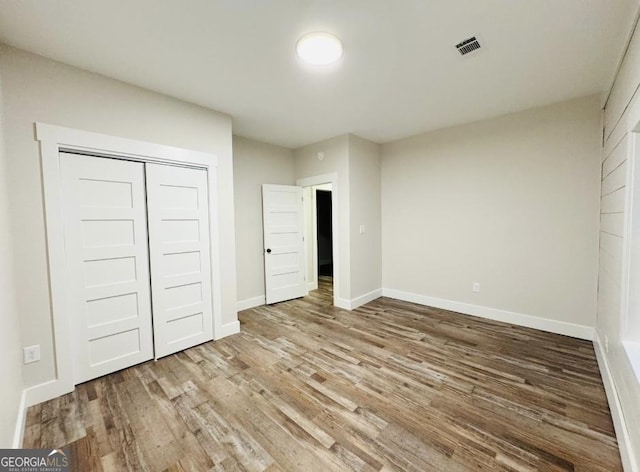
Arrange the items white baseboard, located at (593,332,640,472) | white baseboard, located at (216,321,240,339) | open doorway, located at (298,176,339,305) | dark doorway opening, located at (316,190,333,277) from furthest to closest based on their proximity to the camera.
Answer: dark doorway opening, located at (316,190,333,277) → open doorway, located at (298,176,339,305) → white baseboard, located at (216,321,240,339) → white baseboard, located at (593,332,640,472)

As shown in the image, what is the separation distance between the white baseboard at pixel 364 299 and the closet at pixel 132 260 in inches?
80.5

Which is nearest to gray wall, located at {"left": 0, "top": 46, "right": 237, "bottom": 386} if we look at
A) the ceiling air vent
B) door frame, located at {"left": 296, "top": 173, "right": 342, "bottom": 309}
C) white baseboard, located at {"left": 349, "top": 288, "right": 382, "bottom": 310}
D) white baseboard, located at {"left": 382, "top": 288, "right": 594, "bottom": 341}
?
door frame, located at {"left": 296, "top": 173, "right": 342, "bottom": 309}

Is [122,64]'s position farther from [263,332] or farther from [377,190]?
[377,190]

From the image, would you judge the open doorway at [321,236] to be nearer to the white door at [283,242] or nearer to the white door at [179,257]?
the white door at [283,242]

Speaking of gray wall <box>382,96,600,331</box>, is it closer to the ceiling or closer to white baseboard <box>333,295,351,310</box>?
the ceiling

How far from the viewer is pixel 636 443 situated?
125 centimetres

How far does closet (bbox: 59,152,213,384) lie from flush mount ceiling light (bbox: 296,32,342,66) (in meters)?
1.66

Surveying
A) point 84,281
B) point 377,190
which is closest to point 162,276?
point 84,281

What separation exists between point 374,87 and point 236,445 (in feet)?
10.2

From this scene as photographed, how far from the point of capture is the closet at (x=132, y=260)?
2.16 meters

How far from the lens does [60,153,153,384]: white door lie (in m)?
2.14

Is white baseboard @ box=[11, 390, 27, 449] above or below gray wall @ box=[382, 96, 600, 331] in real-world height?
below

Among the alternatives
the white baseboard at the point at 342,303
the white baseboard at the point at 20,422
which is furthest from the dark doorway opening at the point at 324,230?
the white baseboard at the point at 20,422

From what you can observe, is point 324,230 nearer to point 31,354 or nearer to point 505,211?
point 505,211
